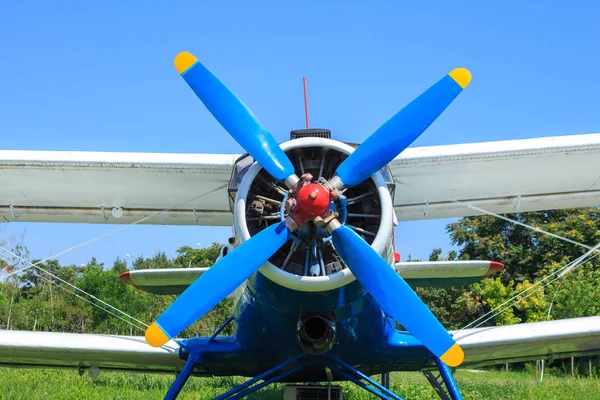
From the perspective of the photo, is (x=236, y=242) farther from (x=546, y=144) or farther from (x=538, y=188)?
(x=538, y=188)

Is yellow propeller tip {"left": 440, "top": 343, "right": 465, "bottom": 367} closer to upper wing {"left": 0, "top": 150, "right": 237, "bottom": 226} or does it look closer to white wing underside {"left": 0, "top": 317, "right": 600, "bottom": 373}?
white wing underside {"left": 0, "top": 317, "right": 600, "bottom": 373}

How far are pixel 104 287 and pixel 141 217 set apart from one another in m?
29.5

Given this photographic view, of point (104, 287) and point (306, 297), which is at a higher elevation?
point (104, 287)

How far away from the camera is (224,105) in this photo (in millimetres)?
6254

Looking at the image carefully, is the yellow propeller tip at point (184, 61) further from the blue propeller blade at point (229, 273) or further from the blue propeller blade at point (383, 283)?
the blue propeller blade at point (383, 283)

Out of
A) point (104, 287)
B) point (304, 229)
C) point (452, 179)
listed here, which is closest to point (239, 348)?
point (304, 229)

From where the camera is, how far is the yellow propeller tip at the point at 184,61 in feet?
20.4

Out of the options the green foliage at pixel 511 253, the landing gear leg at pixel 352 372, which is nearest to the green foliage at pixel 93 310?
the green foliage at pixel 511 253

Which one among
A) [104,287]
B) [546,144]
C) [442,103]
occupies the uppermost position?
[104,287]

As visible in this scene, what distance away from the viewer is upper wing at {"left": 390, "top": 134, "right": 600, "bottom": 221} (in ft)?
27.9

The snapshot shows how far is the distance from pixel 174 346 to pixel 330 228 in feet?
13.8

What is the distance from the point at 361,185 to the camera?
622 cm

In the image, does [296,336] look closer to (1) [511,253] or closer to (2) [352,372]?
(2) [352,372]

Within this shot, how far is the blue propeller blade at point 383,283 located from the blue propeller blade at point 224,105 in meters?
1.19
